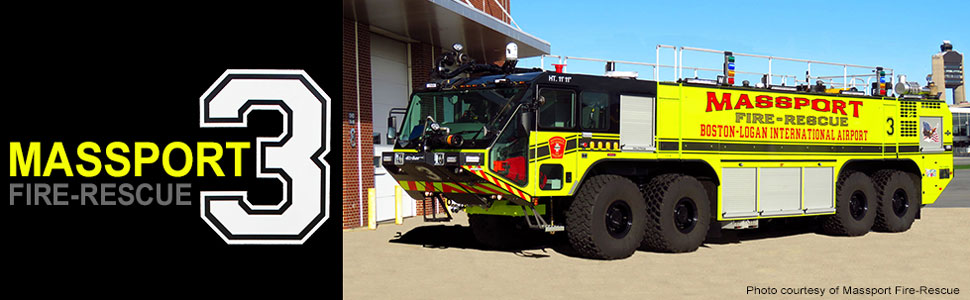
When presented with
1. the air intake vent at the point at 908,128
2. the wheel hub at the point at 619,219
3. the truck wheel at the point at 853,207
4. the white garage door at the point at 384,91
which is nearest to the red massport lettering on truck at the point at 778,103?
the truck wheel at the point at 853,207

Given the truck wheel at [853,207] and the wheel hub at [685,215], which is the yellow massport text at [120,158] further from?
the truck wheel at [853,207]

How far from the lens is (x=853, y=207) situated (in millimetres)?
16828

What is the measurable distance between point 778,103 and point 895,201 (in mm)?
4160

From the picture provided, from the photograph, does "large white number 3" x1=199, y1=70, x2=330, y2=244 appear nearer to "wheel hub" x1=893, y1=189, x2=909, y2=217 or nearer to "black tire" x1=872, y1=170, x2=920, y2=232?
"black tire" x1=872, y1=170, x2=920, y2=232

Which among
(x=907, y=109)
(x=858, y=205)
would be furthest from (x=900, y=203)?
(x=907, y=109)

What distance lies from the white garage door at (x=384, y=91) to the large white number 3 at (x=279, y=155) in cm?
1196

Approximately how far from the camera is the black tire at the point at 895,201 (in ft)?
56.6

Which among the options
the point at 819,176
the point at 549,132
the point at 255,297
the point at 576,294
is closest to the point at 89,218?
the point at 255,297

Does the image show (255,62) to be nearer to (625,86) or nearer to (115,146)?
(115,146)

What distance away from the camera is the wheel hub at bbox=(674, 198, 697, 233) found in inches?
550

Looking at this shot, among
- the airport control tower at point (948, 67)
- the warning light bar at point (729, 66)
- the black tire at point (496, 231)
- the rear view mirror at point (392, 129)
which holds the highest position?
the airport control tower at point (948, 67)

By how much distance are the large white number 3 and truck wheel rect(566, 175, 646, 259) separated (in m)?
6.18

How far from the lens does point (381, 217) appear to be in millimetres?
19797

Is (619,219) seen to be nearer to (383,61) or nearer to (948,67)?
(383,61)
